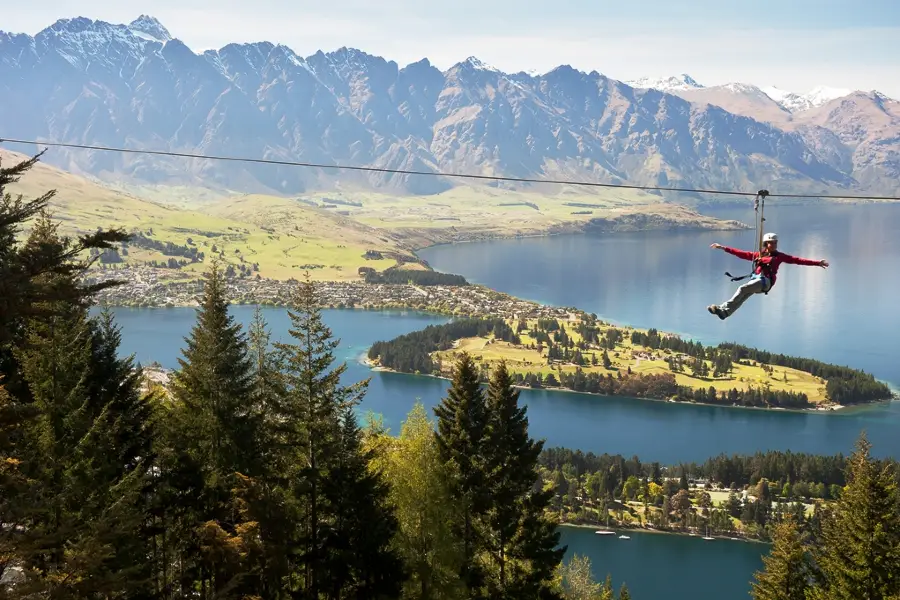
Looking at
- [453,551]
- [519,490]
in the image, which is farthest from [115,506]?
[519,490]

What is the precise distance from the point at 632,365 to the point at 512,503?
234ft

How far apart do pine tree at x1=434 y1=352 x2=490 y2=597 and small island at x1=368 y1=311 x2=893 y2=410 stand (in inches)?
2494

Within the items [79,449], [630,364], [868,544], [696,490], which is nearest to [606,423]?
[630,364]

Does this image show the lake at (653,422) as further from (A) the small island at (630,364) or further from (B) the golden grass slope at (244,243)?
(B) the golden grass slope at (244,243)

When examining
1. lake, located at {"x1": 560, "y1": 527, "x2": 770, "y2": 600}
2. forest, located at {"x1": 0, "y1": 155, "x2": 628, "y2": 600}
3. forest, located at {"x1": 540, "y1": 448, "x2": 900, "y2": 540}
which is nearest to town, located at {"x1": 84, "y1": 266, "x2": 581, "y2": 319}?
forest, located at {"x1": 540, "y1": 448, "x2": 900, "y2": 540}

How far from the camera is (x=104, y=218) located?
188375 mm

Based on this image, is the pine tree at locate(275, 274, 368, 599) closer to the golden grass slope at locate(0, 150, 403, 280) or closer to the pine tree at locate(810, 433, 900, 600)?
the pine tree at locate(810, 433, 900, 600)

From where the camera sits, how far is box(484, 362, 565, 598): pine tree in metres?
17.9

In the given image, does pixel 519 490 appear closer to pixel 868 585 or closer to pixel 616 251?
pixel 868 585

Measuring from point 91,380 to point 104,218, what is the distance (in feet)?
627

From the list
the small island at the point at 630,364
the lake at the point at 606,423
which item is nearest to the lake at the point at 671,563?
the lake at the point at 606,423

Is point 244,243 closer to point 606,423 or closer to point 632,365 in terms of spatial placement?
point 632,365

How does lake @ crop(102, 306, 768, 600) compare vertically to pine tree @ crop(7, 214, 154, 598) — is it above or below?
below

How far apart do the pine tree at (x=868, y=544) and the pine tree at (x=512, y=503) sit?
639 cm
